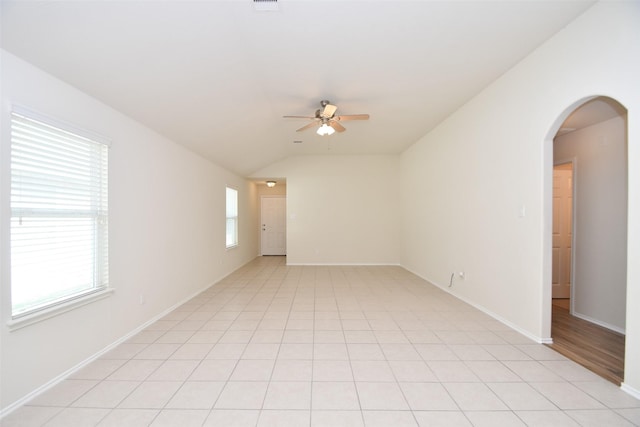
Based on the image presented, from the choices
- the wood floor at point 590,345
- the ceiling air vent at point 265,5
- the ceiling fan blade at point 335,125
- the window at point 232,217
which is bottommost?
the wood floor at point 590,345

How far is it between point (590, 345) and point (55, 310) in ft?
15.5

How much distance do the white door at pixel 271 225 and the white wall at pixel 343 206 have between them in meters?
2.06

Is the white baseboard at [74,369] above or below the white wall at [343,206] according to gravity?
below

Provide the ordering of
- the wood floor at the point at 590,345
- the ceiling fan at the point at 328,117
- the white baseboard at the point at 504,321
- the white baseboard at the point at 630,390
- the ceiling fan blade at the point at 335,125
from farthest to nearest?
the ceiling fan blade at the point at 335,125
the ceiling fan at the point at 328,117
the white baseboard at the point at 504,321
the wood floor at the point at 590,345
the white baseboard at the point at 630,390

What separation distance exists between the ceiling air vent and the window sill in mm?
2682

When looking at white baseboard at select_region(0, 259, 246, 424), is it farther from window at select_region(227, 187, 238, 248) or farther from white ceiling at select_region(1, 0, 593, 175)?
window at select_region(227, 187, 238, 248)

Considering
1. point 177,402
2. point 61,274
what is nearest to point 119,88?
point 61,274

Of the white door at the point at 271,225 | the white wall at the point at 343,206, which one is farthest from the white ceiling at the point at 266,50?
the white door at the point at 271,225

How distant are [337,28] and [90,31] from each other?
1.78 m

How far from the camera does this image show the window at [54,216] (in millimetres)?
1885

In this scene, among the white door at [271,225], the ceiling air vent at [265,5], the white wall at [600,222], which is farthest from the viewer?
the white door at [271,225]

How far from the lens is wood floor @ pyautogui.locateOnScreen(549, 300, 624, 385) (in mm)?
2285

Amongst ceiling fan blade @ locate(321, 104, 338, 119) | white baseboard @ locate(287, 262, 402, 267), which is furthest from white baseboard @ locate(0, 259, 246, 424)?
white baseboard @ locate(287, 262, 402, 267)

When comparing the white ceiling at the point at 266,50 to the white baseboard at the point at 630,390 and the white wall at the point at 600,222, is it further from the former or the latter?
the white baseboard at the point at 630,390
